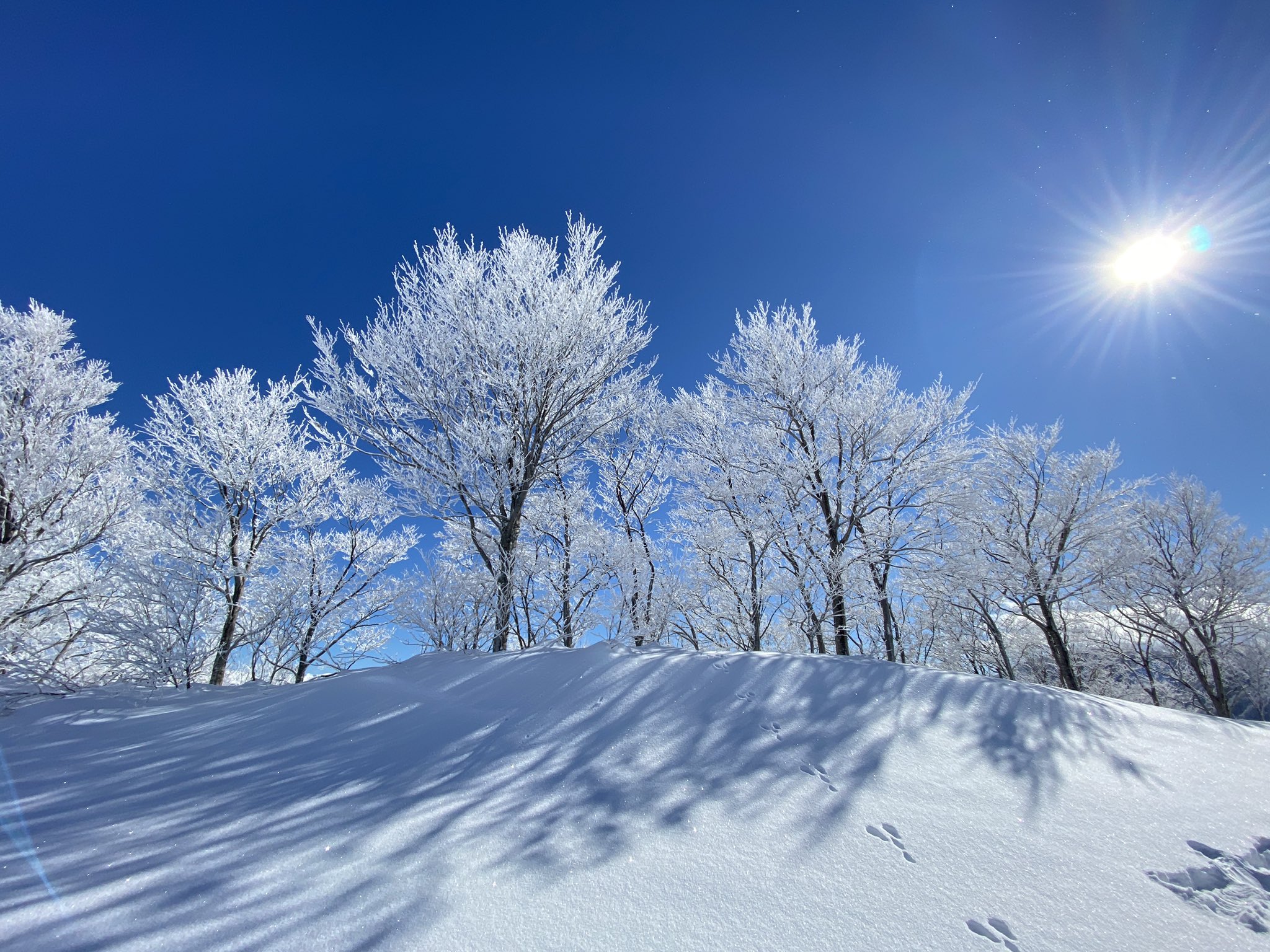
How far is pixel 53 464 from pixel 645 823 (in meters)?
12.2

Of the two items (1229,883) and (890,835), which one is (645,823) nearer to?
(890,835)

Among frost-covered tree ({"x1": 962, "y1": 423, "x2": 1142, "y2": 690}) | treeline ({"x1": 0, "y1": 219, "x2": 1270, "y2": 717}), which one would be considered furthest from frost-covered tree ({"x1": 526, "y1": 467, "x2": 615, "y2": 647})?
frost-covered tree ({"x1": 962, "y1": 423, "x2": 1142, "y2": 690})

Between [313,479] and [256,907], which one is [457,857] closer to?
[256,907]

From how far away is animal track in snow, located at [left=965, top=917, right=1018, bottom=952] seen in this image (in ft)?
4.31

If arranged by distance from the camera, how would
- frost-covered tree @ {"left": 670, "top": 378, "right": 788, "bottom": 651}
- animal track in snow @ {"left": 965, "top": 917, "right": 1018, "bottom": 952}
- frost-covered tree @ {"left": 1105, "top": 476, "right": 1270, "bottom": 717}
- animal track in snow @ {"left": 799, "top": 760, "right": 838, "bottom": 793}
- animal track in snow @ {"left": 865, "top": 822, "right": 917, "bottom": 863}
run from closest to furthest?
animal track in snow @ {"left": 965, "top": 917, "right": 1018, "bottom": 952} → animal track in snow @ {"left": 865, "top": 822, "right": 917, "bottom": 863} → animal track in snow @ {"left": 799, "top": 760, "right": 838, "bottom": 793} → frost-covered tree @ {"left": 670, "top": 378, "right": 788, "bottom": 651} → frost-covered tree @ {"left": 1105, "top": 476, "right": 1270, "bottom": 717}

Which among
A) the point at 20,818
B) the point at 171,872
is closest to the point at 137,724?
the point at 20,818

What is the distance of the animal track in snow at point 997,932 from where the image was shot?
1314mm

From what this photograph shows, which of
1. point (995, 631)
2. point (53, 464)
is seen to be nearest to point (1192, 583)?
point (995, 631)

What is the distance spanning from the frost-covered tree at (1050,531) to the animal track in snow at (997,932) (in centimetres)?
1113

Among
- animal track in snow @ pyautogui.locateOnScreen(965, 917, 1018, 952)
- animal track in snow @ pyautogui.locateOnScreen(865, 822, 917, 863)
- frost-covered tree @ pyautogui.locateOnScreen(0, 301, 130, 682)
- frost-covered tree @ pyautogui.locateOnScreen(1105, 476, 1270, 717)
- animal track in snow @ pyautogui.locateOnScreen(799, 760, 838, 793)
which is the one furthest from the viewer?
frost-covered tree @ pyautogui.locateOnScreen(1105, 476, 1270, 717)

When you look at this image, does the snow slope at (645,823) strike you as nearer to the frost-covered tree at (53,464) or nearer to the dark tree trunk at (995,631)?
the frost-covered tree at (53,464)

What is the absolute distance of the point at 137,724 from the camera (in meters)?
3.21

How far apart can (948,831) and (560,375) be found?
7.09 m

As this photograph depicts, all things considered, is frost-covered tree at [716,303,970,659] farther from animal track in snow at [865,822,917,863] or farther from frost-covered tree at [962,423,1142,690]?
animal track in snow at [865,822,917,863]
